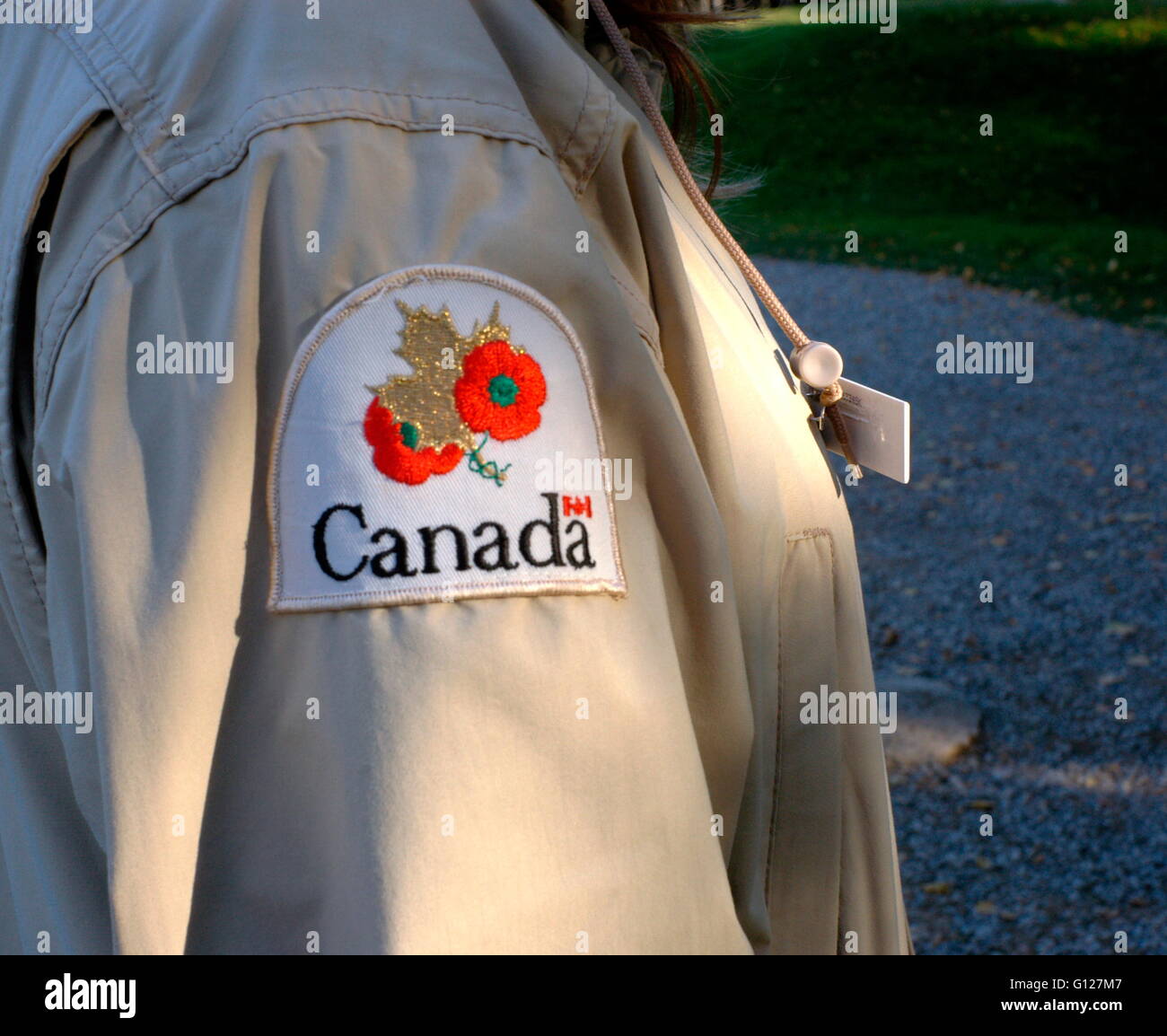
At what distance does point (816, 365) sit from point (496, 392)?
1.83ft

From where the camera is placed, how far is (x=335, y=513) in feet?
2.31

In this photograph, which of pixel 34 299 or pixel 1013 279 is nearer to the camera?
pixel 34 299

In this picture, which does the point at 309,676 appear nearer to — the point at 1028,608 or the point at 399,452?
the point at 399,452

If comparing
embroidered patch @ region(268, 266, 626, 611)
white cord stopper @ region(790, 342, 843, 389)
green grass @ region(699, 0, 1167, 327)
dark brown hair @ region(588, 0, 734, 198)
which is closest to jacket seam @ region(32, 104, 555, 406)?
embroidered patch @ region(268, 266, 626, 611)

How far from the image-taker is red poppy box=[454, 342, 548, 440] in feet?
2.40

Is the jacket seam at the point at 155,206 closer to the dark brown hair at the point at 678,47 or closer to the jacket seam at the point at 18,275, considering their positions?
the jacket seam at the point at 18,275

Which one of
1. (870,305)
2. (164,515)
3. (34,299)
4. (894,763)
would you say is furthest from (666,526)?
(870,305)

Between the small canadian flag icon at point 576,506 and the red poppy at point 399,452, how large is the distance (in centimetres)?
7

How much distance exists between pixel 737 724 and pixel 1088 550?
19.8ft

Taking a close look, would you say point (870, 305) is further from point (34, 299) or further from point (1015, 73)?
point (34, 299)

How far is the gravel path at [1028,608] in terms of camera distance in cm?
444

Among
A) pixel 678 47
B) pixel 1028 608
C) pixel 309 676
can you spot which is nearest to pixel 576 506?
pixel 309 676

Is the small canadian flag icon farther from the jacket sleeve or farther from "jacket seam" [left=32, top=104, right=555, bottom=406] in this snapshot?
"jacket seam" [left=32, top=104, right=555, bottom=406]

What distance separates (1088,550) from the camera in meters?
6.40
